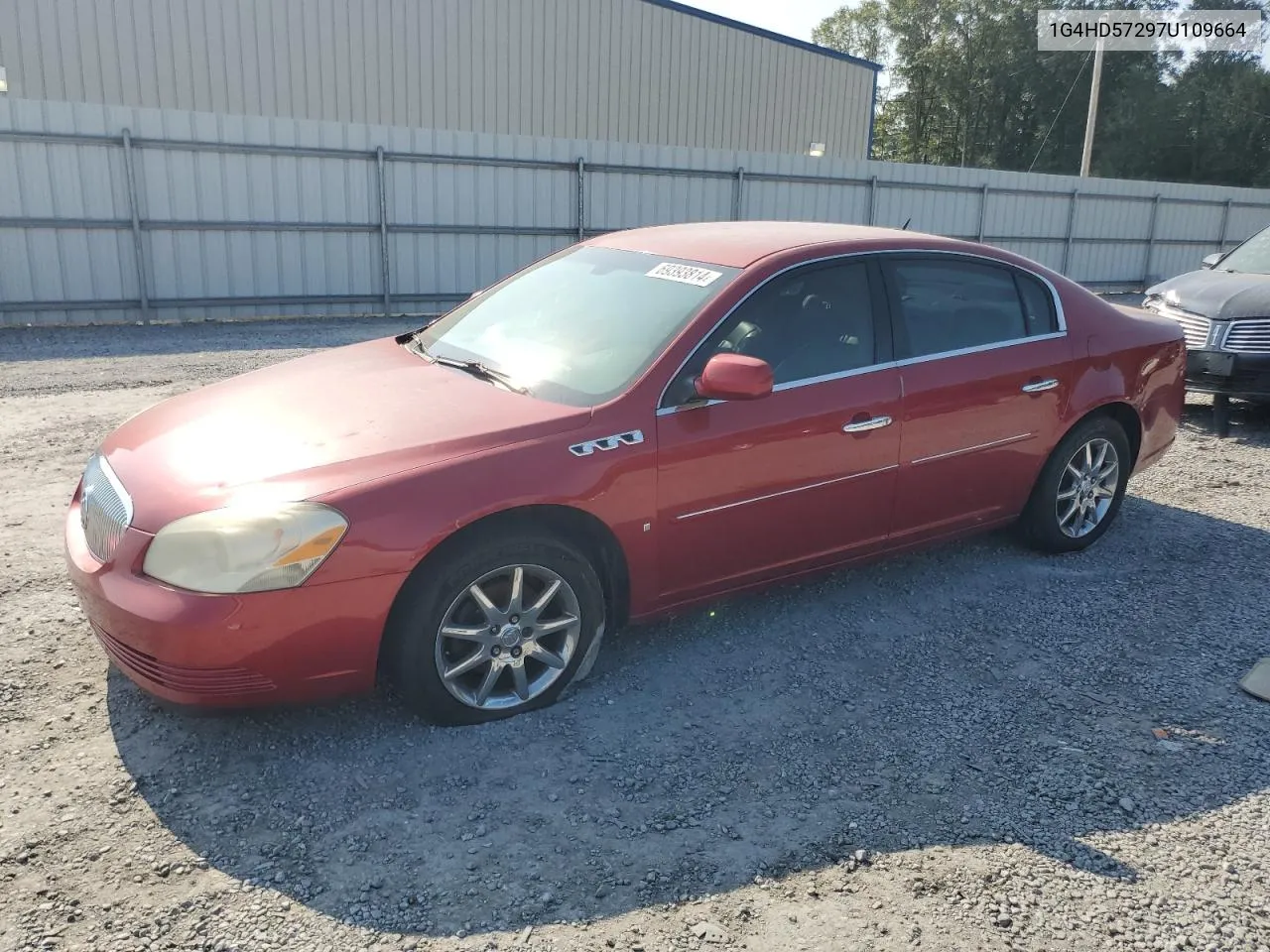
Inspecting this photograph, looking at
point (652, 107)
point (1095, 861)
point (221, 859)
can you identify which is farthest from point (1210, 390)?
point (652, 107)

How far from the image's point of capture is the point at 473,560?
3188mm

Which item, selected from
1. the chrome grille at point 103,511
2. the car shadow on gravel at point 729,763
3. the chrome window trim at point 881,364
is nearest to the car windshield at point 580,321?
the chrome window trim at point 881,364

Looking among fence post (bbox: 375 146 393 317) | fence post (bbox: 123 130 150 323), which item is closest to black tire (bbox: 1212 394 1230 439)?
fence post (bbox: 375 146 393 317)

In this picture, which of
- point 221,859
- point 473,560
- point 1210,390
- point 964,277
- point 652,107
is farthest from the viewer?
point 652,107

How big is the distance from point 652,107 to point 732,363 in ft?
61.5

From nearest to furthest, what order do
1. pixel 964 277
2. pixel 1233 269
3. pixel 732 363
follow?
pixel 732 363 → pixel 964 277 → pixel 1233 269

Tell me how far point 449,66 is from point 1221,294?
14266 mm

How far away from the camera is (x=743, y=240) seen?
430 cm

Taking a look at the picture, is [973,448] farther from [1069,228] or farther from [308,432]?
[1069,228]

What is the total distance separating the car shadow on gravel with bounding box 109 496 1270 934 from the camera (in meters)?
2.72

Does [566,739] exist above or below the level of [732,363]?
below

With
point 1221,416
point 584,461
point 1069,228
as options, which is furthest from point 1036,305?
point 1069,228

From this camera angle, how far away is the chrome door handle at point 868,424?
159 inches

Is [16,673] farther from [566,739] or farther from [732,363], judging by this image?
[732,363]
